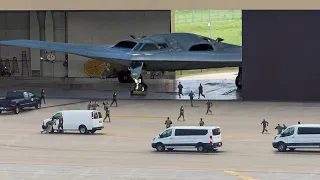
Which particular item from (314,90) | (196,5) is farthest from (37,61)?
(314,90)

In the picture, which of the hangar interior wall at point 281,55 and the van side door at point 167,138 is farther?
the hangar interior wall at point 281,55

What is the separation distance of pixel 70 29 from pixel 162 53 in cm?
1654

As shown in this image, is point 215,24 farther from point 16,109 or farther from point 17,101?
point 16,109

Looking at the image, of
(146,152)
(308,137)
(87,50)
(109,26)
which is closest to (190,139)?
(146,152)

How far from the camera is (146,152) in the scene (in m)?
34.7

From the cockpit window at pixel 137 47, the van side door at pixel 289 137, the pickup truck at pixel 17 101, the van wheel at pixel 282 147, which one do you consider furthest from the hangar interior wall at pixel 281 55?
the van wheel at pixel 282 147

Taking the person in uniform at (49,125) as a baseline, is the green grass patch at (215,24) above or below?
above

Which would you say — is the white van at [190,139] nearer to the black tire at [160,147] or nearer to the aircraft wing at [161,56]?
the black tire at [160,147]

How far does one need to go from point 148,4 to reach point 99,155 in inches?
816

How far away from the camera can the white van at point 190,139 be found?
34344mm

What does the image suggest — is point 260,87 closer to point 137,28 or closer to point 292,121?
point 292,121

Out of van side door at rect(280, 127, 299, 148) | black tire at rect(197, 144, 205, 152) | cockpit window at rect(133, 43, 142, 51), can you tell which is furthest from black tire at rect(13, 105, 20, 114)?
van side door at rect(280, 127, 299, 148)

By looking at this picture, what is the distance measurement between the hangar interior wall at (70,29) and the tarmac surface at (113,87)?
2.65 metres

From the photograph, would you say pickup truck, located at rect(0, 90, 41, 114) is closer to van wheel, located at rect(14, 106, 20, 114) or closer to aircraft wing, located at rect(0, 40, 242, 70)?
van wheel, located at rect(14, 106, 20, 114)
